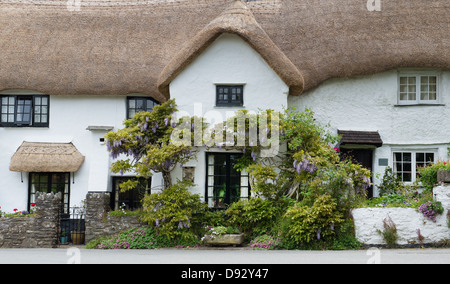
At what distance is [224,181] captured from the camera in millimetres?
18469

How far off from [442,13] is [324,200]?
8037mm

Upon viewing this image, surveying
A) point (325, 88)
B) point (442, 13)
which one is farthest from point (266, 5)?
point (442, 13)

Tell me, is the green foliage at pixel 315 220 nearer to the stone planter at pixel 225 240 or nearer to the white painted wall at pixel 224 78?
the stone planter at pixel 225 240

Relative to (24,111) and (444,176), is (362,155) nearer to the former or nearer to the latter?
(444,176)

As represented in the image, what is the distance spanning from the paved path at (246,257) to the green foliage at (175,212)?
1006 mm

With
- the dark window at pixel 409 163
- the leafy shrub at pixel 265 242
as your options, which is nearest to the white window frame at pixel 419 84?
the dark window at pixel 409 163

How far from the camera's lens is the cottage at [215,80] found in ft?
61.0

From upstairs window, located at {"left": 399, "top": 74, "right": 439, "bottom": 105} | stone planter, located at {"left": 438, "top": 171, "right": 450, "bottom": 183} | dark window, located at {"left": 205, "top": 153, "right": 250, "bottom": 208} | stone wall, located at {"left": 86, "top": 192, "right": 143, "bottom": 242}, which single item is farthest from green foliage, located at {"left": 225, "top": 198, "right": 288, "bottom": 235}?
upstairs window, located at {"left": 399, "top": 74, "right": 439, "bottom": 105}

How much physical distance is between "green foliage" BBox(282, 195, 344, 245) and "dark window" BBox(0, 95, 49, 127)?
9.30m

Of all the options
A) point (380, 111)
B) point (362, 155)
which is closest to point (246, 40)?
point (380, 111)

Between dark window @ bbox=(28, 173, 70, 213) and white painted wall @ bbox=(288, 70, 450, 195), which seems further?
dark window @ bbox=(28, 173, 70, 213)

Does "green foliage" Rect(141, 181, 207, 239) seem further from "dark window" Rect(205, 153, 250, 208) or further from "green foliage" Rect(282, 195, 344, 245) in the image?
"green foliage" Rect(282, 195, 344, 245)

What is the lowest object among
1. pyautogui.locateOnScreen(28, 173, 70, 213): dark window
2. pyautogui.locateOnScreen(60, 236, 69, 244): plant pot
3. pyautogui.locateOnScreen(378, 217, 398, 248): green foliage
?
→ pyautogui.locateOnScreen(60, 236, 69, 244): plant pot

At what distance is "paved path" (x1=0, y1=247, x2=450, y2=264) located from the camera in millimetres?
12312
